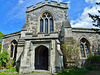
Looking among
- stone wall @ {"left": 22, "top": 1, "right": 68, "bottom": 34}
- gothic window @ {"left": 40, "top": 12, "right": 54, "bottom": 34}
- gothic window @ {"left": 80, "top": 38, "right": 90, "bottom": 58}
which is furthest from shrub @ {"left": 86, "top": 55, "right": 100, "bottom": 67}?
gothic window @ {"left": 40, "top": 12, "right": 54, "bottom": 34}

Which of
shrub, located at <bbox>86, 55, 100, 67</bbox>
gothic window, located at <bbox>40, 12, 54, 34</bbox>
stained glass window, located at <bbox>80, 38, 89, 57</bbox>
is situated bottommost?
shrub, located at <bbox>86, 55, 100, 67</bbox>

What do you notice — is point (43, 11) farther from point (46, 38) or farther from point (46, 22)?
point (46, 38)

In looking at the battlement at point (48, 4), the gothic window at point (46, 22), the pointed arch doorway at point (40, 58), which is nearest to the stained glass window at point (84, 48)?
the gothic window at point (46, 22)

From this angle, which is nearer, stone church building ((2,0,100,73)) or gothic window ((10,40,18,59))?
stone church building ((2,0,100,73))

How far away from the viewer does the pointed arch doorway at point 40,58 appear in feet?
32.0

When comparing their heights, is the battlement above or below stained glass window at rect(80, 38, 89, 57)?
above

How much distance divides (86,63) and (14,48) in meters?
12.0

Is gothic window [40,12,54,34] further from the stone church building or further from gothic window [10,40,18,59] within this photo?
gothic window [10,40,18,59]

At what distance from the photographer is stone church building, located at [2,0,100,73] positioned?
7.88 m

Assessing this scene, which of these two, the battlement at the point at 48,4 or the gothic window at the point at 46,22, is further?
the battlement at the point at 48,4

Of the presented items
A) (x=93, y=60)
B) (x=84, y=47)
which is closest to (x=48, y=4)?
(x=84, y=47)

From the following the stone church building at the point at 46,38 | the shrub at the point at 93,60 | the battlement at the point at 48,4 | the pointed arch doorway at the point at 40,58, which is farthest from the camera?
the battlement at the point at 48,4

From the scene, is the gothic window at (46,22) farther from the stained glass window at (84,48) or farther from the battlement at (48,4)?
the stained glass window at (84,48)

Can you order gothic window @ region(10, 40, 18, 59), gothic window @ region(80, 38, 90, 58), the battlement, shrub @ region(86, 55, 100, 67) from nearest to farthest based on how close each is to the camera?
shrub @ region(86, 55, 100, 67) < gothic window @ region(80, 38, 90, 58) < gothic window @ region(10, 40, 18, 59) < the battlement
